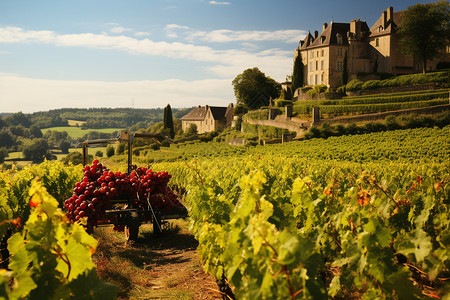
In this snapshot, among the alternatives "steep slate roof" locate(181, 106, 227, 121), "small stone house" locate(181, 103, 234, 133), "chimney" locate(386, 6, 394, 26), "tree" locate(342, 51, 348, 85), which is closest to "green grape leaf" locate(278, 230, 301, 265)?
"tree" locate(342, 51, 348, 85)

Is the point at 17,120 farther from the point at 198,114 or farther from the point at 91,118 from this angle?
the point at 198,114

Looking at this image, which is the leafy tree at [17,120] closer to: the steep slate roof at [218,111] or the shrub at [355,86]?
the steep slate roof at [218,111]

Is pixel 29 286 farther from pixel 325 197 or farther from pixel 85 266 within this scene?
pixel 325 197

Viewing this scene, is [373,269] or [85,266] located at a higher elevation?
[85,266]

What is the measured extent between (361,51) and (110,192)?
63731 millimetres

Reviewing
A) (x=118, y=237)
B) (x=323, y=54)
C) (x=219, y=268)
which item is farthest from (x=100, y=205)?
(x=323, y=54)

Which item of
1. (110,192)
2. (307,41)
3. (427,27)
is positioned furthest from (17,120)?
(110,192)

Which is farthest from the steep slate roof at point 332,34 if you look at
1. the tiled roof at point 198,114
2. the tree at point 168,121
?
the tree at point 168,121

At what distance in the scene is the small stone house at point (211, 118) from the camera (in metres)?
76.1

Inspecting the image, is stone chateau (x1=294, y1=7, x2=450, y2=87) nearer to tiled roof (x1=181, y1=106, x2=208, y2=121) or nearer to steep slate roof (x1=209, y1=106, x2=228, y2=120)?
steep slate roof (x1=209, y1=106, x2=228, y2=120)

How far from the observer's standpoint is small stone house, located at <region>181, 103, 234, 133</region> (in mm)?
76094

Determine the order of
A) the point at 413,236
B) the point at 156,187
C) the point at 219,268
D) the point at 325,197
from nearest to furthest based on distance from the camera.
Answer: the point at 413,236, the point at 219,268, the point at 325,197, the point at 156,187

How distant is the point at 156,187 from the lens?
274 inches

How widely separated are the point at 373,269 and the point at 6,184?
580 cm
